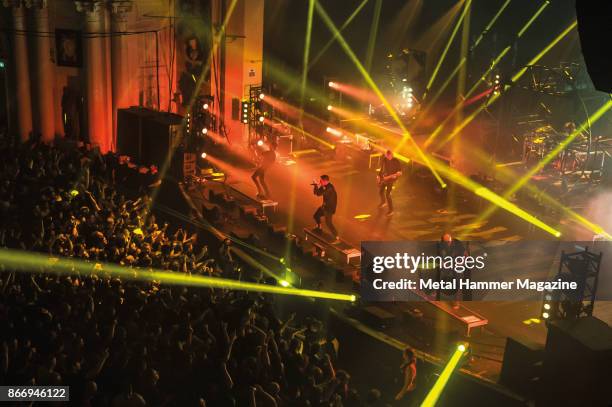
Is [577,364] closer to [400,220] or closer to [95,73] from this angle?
[400,220]

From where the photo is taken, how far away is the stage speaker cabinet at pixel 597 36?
304 cm

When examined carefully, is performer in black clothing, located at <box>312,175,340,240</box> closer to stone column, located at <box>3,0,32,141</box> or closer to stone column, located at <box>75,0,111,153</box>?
stone column, located at <box>75,0,111,153</box>

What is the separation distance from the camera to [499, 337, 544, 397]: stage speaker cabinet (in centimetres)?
992

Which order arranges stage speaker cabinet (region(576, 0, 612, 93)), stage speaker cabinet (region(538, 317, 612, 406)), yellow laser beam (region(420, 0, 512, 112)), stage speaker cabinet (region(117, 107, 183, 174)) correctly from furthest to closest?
yellow laser beam (region(420, 0, 512, 112)) → stage speaker cabinet (region(117, 107, 183, 174)) → stage speaker cabinet (region(538, 317, 612, 406)) → stage speaker cabinet (region(576, 0, 612, 93))

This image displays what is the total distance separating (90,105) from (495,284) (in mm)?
11508

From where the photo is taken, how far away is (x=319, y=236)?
1475cm

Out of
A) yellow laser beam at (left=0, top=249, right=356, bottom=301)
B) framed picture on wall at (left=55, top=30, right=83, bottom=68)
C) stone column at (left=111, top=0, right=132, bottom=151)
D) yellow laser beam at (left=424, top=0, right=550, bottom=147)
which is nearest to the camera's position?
yellow laser beam at (left=0, top=249, right=356, bottom=301)

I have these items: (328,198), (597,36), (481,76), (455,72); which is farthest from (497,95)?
(597,36)

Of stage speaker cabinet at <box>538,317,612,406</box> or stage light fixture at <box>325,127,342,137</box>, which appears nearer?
stage speaker cabinet at <box>538,317,612,406</box>

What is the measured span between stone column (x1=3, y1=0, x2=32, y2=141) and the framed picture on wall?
80cm

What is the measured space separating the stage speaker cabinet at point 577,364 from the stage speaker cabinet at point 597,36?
6.65 metres

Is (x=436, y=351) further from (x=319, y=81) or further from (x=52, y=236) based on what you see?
(x=319, y=81)

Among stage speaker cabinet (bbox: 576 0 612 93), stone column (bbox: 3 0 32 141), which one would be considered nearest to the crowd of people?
stage speaker cabinet (bbox: 576 0 612 93)

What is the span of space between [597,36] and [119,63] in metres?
17.9
